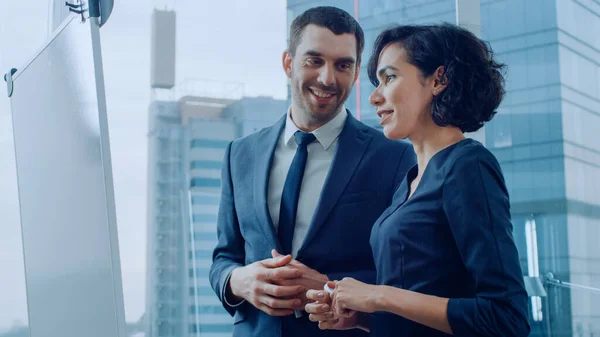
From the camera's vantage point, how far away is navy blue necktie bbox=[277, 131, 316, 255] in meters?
1.60

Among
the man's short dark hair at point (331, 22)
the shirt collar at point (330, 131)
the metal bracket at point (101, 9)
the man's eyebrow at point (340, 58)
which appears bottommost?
the shirt collar at point (330, 131)

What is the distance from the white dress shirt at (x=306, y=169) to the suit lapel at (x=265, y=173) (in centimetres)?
2

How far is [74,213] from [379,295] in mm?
1158

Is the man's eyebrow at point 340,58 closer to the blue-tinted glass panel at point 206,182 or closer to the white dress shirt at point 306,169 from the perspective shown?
the white dress shirt at point 306,169

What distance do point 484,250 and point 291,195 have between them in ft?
1.73

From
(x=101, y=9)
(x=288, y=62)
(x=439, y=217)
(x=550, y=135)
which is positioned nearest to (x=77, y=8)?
(x=101, y=9)

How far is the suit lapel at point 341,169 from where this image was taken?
1549 mm

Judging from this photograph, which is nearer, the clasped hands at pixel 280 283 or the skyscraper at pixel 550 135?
the clasped hands at pixel 280 283

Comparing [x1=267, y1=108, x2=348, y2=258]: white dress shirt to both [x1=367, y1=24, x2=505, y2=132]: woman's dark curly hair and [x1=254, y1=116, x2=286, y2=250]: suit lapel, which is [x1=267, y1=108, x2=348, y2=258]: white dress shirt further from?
[x1=367, y1=24, x2=505, y2=132]: woman's dark curly hair

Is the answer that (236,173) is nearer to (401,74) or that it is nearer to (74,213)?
(401,74)

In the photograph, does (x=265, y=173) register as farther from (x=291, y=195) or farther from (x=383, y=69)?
(x=383, y=69)

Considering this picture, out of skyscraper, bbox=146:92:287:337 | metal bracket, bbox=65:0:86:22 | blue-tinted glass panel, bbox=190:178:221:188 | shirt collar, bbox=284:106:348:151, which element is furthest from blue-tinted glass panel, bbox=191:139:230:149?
shirt collar, bbox=284:106:348:151

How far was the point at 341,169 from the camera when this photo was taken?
1579 millimetres

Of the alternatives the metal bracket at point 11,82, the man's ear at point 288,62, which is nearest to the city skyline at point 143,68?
the metal bracket at point 11,82
